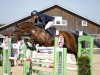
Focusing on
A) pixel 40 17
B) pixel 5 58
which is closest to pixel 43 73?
pixel 5 58

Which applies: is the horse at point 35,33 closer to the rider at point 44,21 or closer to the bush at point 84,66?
the rider at point 44,21

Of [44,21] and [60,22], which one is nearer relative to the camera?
[44,21]

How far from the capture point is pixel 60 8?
3319 centimetres

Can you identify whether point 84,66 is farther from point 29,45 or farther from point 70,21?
point 70,21

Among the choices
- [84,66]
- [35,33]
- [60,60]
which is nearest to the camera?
[60,60]

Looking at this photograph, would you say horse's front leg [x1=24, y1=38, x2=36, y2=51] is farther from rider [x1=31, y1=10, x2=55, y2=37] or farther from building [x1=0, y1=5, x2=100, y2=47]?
building [x1=0, y1=5, x2=100, y2=47]

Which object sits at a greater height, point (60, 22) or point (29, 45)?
point (60, 22)

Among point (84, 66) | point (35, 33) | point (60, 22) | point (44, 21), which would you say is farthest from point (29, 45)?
point (60, 22)

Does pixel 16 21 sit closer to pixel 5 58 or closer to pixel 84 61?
pixel 5 58

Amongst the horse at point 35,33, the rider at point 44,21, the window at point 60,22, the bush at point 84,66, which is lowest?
the bush at point 84,66

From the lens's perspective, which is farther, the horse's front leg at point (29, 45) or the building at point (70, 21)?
the building at point (70, 21)

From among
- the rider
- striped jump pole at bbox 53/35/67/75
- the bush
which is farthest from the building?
striped jump pole at bbox 53/35/67/75

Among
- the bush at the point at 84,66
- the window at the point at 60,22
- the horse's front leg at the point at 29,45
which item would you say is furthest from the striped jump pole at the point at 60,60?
the window at the point at 60,22

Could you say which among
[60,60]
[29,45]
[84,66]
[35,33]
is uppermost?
[35,33]
